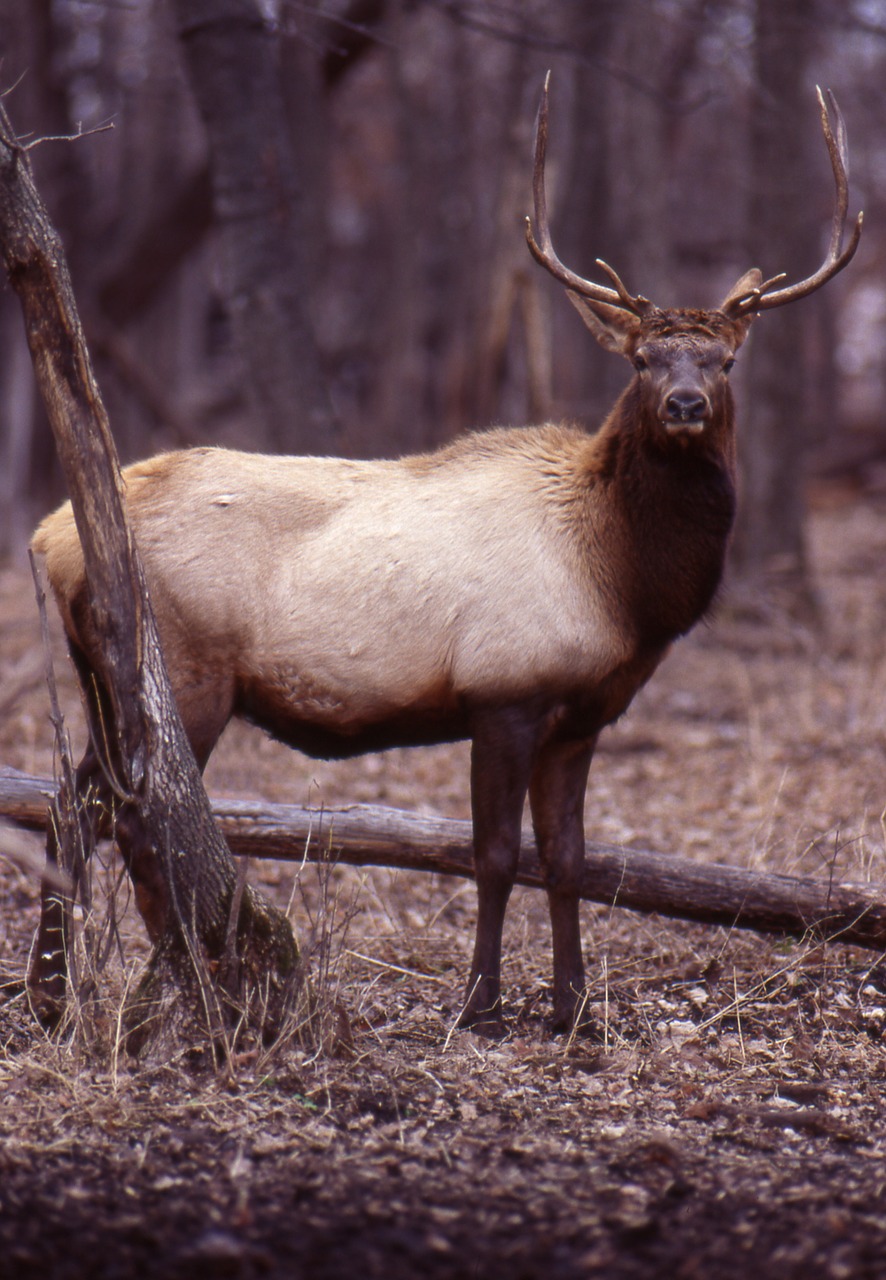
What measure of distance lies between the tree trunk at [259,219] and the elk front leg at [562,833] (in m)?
3.89

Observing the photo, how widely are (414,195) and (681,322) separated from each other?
39.2ft

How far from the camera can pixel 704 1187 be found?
375 cm

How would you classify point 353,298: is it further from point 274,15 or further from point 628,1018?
point 628,1018

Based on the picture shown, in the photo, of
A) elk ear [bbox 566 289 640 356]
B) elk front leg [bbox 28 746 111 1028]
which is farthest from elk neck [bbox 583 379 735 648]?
elk front leg [bbox 28 746 111 1028]

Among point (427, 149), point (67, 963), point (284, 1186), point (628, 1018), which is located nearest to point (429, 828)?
point (628, 1018)

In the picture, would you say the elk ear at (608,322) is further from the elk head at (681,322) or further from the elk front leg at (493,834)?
the elk front leg at (493,834)

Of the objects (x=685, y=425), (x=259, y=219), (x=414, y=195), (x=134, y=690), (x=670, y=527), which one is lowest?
(x=134, y=690)

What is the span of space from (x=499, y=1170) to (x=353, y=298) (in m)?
28.0

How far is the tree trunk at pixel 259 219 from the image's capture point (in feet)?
27.9

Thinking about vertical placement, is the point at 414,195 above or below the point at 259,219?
above

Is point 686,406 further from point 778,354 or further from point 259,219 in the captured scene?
point 778,354

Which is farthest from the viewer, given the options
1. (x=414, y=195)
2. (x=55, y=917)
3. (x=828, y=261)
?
(x=414, y=195)

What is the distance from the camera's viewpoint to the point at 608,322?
5.54 meters

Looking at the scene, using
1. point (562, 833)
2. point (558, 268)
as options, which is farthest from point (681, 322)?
point (562, 833)
